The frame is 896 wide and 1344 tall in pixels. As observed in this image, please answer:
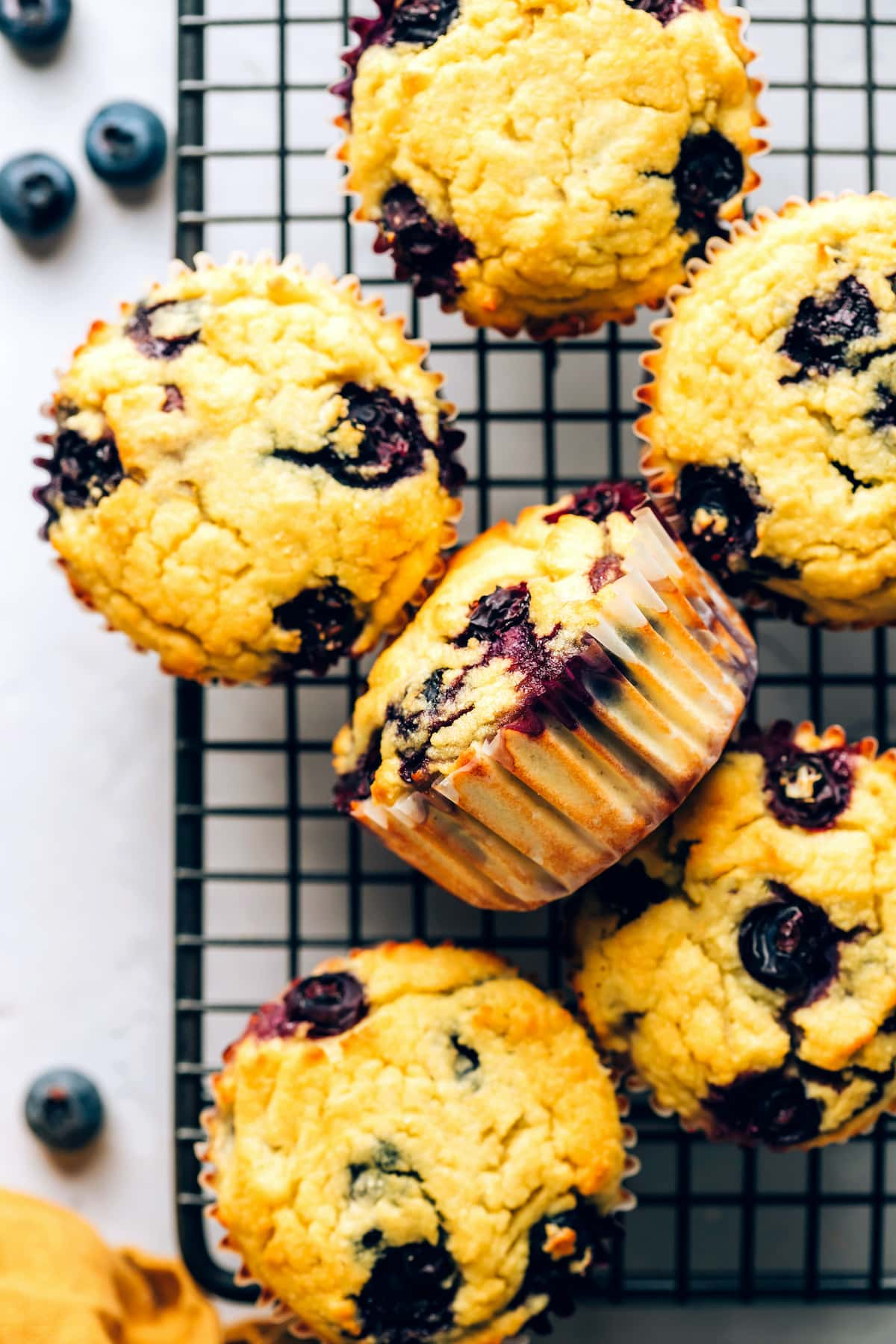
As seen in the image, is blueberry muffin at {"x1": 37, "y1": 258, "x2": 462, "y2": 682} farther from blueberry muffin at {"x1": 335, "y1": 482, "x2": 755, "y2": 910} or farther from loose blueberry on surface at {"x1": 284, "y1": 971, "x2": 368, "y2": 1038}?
loose blueberry on surface at {"x1": 284, "y1": 971, "x2": 368, "y2": 1038}

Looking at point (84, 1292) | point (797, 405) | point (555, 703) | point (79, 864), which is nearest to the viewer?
point (555, 703)

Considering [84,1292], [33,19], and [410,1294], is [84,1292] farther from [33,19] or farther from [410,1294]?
[33,19]

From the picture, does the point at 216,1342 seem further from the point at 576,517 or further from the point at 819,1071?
the point at 576,517

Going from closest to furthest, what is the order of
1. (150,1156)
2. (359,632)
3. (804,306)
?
(804,306)
(359,632)
(150,1156)

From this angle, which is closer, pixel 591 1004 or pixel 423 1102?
pixel 423 1102

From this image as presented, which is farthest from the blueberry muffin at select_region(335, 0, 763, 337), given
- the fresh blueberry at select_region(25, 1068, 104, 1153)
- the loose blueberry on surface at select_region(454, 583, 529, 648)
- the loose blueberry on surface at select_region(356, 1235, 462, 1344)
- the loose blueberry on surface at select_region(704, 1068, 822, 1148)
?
the fresh blueberry at select_region(25, 1068, 104, 1153)

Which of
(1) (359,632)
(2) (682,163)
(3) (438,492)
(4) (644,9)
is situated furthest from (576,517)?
(4) (644,9)

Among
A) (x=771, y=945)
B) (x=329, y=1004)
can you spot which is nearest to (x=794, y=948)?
(x=771, y=945)
